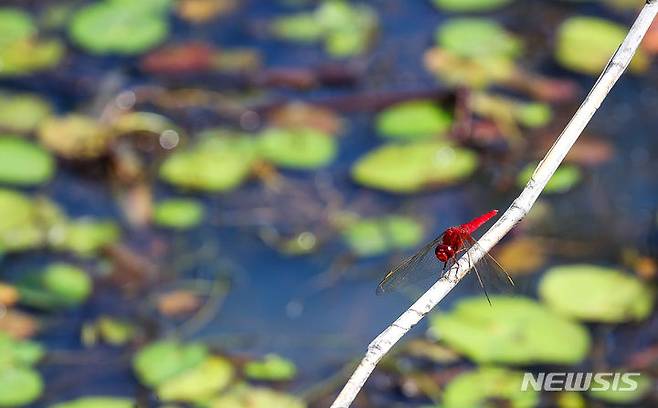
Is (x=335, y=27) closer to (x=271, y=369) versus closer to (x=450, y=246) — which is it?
(x=271, y=369)

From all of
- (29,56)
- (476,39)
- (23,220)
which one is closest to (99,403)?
(23,220)

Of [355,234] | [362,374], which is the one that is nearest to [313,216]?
[355,234]

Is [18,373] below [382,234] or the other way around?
below

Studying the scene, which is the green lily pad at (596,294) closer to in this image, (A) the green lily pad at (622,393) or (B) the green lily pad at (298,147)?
(A) the green lily pad at (622,393)

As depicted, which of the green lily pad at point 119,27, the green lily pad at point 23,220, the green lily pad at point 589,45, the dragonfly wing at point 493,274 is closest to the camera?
Result: the dragonfly wing at point 493,274

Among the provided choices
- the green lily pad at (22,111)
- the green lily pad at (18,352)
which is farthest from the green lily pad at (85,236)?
the green lily pad at (22,111)

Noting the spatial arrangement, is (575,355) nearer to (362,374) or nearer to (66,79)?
(362,374)

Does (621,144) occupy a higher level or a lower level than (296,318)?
higher
